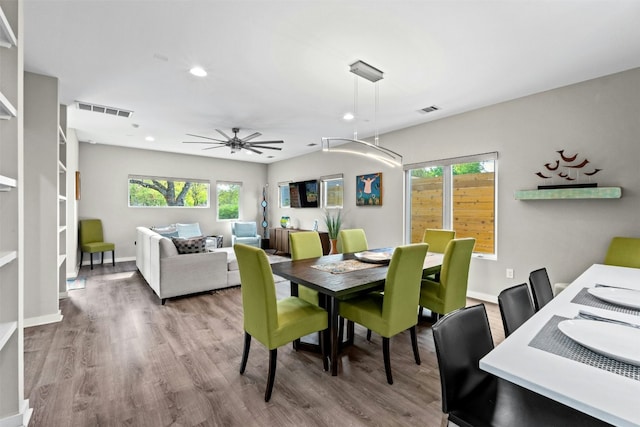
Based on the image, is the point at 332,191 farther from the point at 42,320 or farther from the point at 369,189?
the point at 42,320

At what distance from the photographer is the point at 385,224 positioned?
534 cm

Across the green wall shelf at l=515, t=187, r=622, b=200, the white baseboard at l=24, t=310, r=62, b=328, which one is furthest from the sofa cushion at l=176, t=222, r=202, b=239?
the green wall shelf at l=515, t=187, r=622, b=200

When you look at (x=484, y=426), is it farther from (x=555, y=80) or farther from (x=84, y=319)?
(x=84, y=319)

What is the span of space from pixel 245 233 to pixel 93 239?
3231 millimetres

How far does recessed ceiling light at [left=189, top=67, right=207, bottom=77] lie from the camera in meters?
2.97

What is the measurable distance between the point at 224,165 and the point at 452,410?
799cm

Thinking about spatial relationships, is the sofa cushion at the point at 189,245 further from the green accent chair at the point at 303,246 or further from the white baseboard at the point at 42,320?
the green accent chair at the point at 303,246

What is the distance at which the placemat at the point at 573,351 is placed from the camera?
905mm

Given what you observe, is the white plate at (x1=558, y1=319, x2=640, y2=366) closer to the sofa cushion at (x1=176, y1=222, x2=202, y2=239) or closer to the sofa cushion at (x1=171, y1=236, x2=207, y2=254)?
the sofa cushion at (x1=171, y1=236, x2=207, y2=254)

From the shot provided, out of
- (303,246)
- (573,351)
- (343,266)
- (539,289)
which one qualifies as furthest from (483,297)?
(573,351)

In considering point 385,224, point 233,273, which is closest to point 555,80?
point 385,224

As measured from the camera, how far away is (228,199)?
27.6 ft

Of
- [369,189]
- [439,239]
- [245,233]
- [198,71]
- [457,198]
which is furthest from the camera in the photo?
[245,233]

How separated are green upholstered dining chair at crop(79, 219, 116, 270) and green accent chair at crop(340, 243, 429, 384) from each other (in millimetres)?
5709
